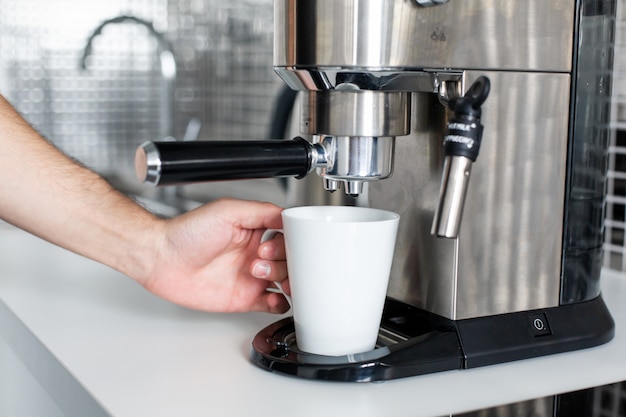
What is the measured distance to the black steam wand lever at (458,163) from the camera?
1.77 ft

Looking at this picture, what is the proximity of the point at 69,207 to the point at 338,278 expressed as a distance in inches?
11.5

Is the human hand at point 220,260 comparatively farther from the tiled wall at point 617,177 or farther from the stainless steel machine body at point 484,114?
the tiled wall at point 617,177

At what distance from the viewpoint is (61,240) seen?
76cm

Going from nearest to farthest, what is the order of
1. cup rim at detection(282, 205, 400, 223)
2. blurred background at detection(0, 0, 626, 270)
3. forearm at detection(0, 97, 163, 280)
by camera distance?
cup rim at detection(282, 205, 400, 223), forearm at detection(0, 97, 163, 280), blurred background at detection(0, 0, 626, 270)

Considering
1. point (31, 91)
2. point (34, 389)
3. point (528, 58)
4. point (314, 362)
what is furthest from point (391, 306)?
point (31, 91)

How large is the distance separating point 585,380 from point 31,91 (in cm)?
133

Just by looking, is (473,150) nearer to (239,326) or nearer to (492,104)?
(492,104)

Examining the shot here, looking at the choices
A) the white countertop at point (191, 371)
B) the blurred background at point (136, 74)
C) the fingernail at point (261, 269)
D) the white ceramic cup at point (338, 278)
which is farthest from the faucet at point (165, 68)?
the white ceramic cup at point (338, 278)

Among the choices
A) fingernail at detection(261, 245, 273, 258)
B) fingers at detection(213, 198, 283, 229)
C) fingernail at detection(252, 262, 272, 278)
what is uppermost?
fingers at detection(213, 198, 283, 229)

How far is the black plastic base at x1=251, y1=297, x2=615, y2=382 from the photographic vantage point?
599 mm

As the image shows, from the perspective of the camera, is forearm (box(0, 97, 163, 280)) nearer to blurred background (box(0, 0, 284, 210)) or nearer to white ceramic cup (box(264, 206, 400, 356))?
white ceramic cup (box(264, 206, 400, 356))

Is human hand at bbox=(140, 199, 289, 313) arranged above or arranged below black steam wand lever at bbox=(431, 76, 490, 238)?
below

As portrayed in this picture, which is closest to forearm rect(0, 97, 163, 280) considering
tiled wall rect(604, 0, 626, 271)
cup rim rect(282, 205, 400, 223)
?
cup rim rect(282, 205, 400, 223)

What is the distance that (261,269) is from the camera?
0.73m
